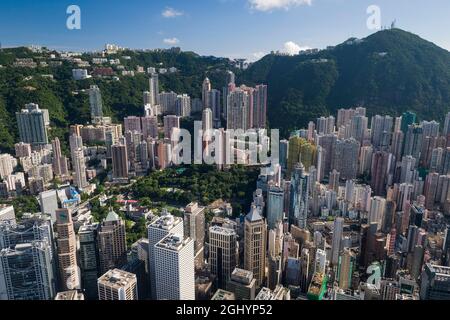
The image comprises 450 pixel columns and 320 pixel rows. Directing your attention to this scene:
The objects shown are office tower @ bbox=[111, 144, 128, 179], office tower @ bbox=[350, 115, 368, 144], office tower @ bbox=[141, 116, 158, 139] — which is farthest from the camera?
office tower @ bbox=[141, 116, 158, 139]

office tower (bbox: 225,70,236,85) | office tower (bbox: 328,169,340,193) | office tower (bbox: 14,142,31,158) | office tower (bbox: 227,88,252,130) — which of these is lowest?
office tower (bbox: 328,169,340,193)

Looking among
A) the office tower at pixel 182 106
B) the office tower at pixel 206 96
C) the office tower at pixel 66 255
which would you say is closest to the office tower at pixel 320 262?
the office tower at pixel 66 255

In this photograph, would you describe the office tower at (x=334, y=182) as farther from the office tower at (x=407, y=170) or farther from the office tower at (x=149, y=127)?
the office tower at (x=149, y=127)

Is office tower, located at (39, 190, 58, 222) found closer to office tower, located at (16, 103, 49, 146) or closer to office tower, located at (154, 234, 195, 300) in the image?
office tower, located at (16, 103, 49, 146)

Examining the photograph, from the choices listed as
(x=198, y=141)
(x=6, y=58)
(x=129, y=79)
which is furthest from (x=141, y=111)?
(x=6, y=58)

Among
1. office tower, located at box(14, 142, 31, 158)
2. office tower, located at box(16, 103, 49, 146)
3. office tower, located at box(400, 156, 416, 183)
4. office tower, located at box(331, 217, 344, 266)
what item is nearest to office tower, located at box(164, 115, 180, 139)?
office tower, located at box(16, 103, 49, 146)

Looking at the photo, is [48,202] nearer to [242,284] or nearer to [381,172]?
[242,284]
